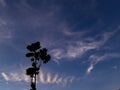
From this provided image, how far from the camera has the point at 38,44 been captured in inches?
2286

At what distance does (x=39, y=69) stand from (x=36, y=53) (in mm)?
4266

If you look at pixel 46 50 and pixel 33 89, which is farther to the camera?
pixel 46 50

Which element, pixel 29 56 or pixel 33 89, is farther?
pixel 29 56

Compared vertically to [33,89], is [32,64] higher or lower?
higher

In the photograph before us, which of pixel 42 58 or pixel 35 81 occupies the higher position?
pixel 42 58

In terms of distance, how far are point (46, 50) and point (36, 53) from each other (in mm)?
2526

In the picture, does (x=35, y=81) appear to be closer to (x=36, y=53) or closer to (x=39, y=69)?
(x=39, y=69)

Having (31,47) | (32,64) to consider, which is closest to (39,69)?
(32,64)

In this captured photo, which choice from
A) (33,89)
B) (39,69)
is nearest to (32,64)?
(39,69)

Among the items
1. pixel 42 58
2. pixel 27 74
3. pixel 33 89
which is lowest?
pixel 33 89

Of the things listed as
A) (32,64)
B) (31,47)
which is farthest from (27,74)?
(31,47)

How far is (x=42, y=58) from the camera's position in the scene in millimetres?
58250

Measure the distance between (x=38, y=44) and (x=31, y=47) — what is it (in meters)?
1.84

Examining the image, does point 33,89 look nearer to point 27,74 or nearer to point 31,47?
point 27,74
